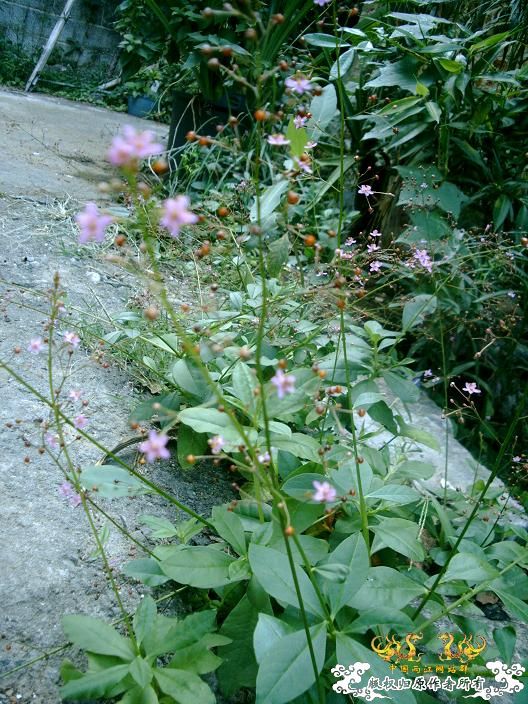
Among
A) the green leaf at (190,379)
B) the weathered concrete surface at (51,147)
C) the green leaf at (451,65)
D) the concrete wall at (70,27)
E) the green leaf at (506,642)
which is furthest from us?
the concrete wall at (70,27)

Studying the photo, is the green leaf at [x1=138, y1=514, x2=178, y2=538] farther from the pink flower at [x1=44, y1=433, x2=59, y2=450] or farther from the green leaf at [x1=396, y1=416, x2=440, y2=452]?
the green leaf at [x1=396, y1=416, x2=440, y2=452]

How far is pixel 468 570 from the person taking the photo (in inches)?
38.5

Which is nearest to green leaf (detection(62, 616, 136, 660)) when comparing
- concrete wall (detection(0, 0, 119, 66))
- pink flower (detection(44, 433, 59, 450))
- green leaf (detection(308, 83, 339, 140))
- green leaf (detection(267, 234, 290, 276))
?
pink flower (detection(44, 433, 59, 450))

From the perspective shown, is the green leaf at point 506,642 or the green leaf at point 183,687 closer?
the green leaf at point 183,687

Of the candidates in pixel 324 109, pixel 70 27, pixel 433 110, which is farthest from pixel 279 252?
pixel 70 27

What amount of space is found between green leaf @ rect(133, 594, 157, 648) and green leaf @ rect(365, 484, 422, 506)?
405 mm

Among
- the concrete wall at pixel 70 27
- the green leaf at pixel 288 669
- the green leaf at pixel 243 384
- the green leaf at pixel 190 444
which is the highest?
the green leaf at pixel 243 384

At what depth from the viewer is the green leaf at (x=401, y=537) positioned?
0.99 meters

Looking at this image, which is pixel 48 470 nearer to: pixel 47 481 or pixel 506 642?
pixel 47 481

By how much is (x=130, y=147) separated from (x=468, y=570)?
830mm

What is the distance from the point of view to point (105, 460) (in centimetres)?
127

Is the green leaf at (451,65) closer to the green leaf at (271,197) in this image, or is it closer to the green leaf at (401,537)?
the green leaf at (271,197)

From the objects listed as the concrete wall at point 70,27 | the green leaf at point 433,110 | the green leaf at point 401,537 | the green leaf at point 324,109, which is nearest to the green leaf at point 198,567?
the green leaf at point 401,537

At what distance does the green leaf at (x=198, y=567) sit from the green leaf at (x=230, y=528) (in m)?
0.02
